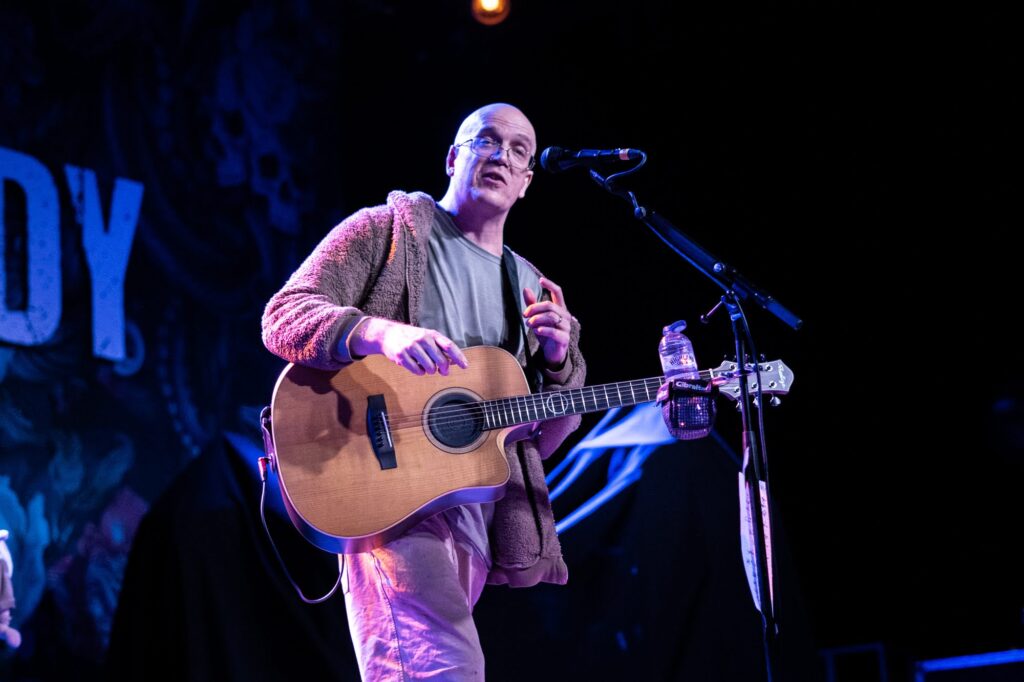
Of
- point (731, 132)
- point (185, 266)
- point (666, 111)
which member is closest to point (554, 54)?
point (666, 111)

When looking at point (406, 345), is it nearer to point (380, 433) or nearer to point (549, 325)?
point (380, 433)

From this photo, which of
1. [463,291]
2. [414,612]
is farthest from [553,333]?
[414,612]

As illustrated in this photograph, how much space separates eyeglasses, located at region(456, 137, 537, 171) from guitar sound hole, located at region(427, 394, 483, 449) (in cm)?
78

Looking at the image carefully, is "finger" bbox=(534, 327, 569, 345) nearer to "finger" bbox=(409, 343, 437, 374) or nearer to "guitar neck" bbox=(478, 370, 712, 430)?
"guitar neck" bbox=(478, 370, 712, 430)

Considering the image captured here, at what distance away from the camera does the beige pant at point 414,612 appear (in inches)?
92.3

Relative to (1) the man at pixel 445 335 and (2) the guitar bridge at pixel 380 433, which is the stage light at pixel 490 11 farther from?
(2) the guitar bridge at pixel 380 433

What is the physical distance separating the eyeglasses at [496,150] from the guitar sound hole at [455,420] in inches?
30.5

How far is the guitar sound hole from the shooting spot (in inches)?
103

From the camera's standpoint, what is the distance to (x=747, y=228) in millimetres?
5434

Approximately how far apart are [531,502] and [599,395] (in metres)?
→ 0.38

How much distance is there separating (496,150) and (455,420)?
86 centimetres

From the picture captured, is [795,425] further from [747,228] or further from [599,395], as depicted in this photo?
[599,395]

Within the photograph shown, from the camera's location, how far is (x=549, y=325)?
2820 mm

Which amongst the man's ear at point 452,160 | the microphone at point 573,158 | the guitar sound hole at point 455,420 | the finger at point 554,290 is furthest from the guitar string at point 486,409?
the man's ear at point 452,160
